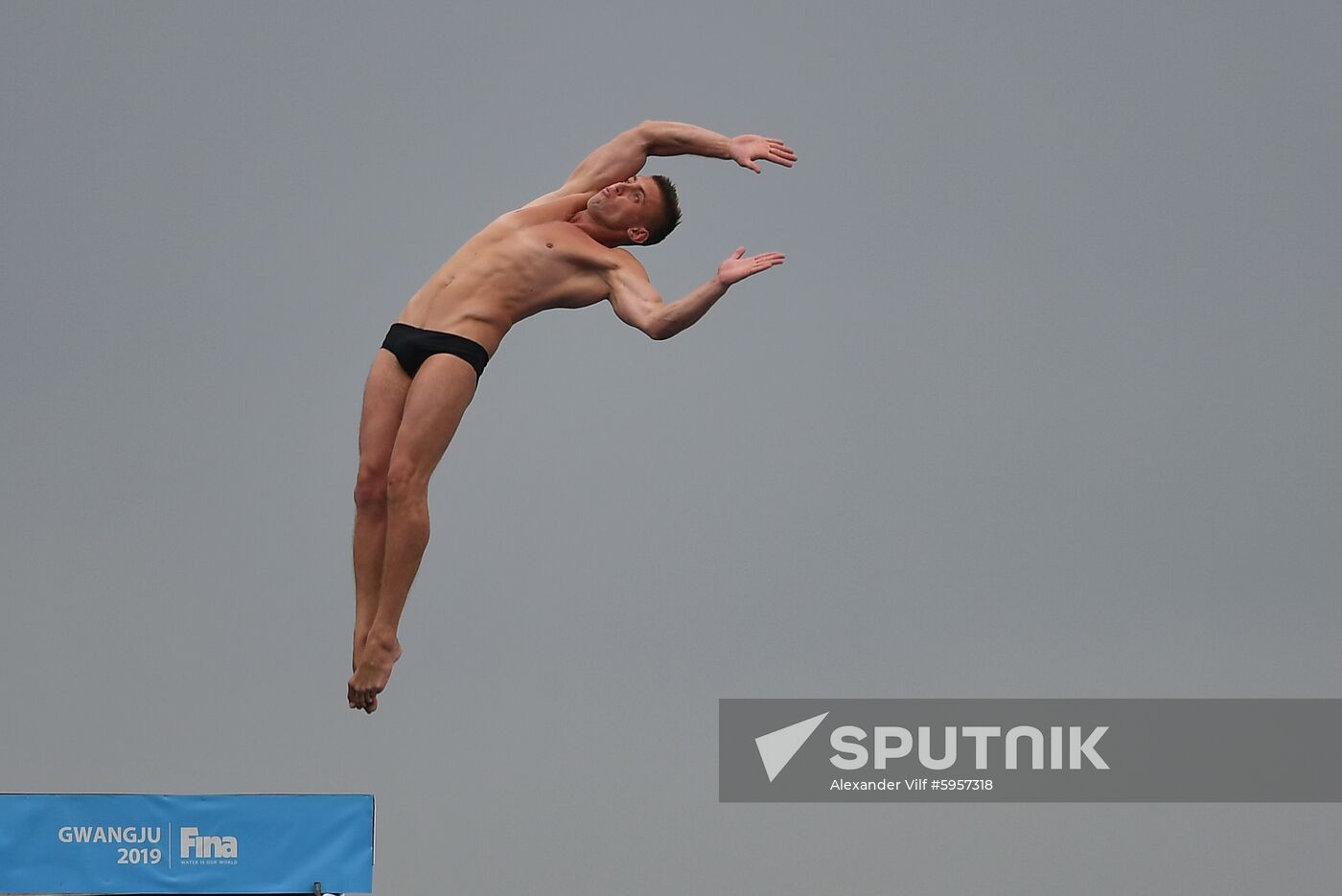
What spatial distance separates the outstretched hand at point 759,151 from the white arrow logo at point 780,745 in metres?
5.48

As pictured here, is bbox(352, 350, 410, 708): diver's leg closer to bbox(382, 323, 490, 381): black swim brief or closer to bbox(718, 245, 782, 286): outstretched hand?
bbox(382, 323, 490, 381): black swim brief

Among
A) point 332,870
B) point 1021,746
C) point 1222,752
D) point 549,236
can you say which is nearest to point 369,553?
point 549,236

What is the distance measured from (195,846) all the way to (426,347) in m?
4.62

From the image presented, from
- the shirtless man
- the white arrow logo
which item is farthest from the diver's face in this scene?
the white arrow logo

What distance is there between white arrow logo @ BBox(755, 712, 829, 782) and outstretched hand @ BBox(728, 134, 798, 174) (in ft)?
18.0

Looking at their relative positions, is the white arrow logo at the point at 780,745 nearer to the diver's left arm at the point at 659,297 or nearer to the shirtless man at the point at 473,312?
the shirtless man at the point at 473,312

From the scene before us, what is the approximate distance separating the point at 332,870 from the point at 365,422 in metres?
4.12

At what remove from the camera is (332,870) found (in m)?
10.8

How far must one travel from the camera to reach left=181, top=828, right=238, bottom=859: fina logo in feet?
35.7

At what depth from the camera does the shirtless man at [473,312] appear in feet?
24.2

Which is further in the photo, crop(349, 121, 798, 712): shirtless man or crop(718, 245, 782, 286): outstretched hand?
crop(349, 121, 798, 712): shirtless man

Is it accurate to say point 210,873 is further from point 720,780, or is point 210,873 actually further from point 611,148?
point 611,148

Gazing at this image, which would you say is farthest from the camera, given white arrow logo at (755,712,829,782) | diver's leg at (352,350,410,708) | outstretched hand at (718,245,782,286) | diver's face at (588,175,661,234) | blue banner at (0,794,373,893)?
white arrow logo at (755,712,829,782)

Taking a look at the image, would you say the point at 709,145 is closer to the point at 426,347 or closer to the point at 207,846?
the point at 426,347
